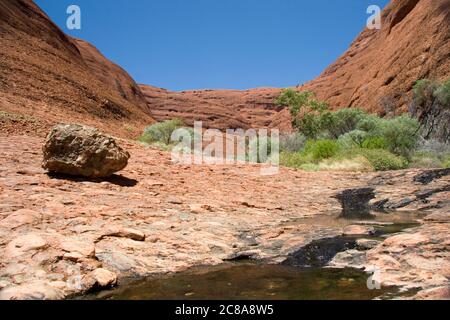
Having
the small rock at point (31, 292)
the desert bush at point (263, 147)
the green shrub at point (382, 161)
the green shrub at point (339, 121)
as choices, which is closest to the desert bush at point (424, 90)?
the green shrub at point (339, 121)

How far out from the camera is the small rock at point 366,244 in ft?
14.3

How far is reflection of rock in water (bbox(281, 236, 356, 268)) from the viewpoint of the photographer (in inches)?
162

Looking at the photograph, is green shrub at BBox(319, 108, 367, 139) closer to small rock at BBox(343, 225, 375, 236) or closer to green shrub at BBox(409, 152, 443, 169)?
green shrub at BBox(409, 152, 443, 169)

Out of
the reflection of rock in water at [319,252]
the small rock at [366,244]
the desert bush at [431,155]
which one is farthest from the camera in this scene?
the desert bush at [431,155]

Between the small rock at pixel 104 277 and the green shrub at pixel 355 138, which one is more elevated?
the green shrub at pixel 355 138

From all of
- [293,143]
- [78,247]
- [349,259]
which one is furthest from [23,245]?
[293,143]

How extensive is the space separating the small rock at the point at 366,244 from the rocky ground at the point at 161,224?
0.08 metres

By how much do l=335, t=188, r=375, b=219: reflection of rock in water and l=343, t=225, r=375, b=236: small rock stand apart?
1404mm

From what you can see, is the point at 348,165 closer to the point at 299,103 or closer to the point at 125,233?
the point at 125,233

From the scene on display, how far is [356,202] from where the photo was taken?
8.57m

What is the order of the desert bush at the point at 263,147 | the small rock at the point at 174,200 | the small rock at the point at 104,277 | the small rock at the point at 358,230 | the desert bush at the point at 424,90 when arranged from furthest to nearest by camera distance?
the desert bush at the point at 424,90 → the desert bush at the point at 263,147 → the small rock at the point at 174,200 → the small rock at the point at 358,230 → the small rock at the point at 104,277

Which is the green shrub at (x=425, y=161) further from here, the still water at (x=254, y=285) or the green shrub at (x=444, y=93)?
the still water at (x=254, y=285)

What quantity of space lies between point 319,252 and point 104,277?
2.19m

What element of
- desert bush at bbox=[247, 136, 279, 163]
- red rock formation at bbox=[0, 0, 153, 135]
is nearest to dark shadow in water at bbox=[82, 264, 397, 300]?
red rock formation at bbox=[0, 0, 153, 135]
